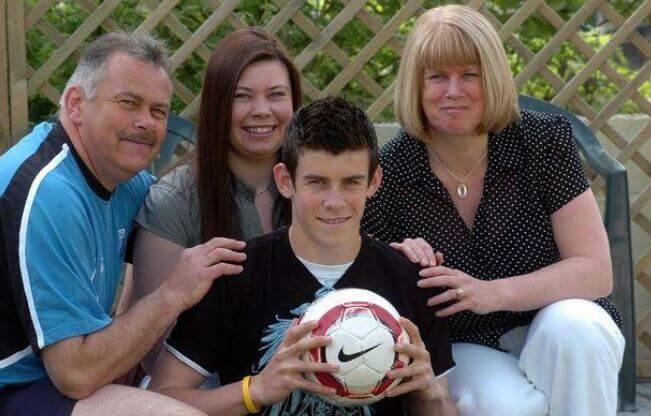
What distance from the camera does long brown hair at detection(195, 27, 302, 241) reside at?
11.1 feet

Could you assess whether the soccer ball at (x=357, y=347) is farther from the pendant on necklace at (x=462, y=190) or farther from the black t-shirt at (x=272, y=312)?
the pendant on necklace at (x=462, y=190)

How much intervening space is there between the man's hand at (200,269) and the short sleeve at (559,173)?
1.01 metres

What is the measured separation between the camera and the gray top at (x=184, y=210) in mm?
3340

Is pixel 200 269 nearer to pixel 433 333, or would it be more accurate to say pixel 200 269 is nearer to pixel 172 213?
pixel 172 213

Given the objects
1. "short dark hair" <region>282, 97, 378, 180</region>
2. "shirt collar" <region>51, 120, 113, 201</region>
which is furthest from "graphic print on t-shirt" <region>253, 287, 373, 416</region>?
"shirt collar" <region>51, 120, 113, 201</region>

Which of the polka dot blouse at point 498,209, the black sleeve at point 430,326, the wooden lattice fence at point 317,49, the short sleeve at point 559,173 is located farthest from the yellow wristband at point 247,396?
the wooden lattice fence at point 317,49

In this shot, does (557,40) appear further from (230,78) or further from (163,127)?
(163,127)

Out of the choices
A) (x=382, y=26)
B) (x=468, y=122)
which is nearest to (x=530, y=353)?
(x=468, y=122)

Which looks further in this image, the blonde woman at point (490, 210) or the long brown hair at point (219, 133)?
the long brown hair at point (219, 133)

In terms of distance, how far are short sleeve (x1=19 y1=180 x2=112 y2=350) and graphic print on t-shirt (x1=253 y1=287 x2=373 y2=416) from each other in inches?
17.3

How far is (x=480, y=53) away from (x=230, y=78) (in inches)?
29.3

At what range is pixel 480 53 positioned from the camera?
3.36 metres

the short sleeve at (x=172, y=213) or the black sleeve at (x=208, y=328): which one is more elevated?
the short sleeve at (x=172, y=213)

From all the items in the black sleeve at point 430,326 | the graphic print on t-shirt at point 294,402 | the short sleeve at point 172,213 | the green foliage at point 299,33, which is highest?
the green foliage at point 299,33
